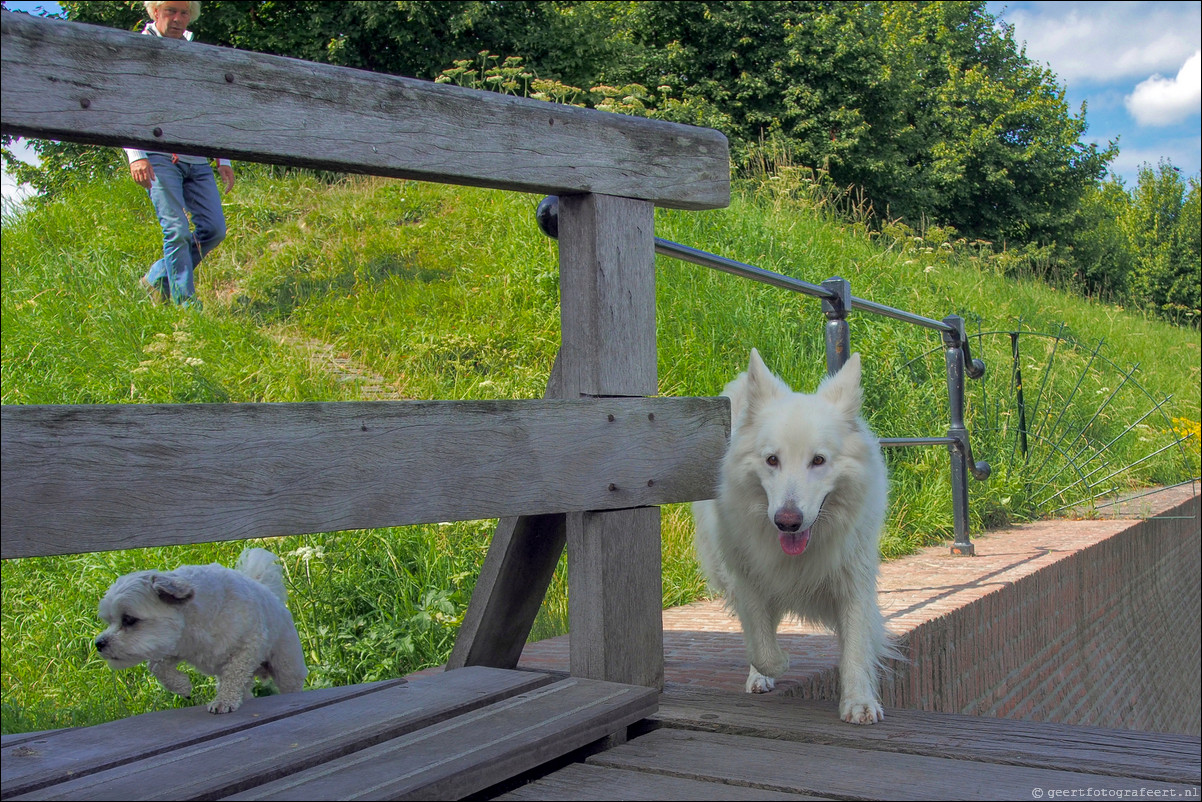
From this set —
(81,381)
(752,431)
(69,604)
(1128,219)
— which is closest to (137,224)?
(81,381)

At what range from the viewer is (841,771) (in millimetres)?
1741

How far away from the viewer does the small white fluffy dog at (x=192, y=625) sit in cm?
240

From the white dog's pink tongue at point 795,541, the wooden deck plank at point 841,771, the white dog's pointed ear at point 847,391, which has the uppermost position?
the white dog's pointed ear at point 847,391

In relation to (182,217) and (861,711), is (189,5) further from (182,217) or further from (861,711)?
(861,711)

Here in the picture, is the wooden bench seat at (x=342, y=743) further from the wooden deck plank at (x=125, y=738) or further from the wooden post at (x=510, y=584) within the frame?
the wooden post at (x=510, y=584)

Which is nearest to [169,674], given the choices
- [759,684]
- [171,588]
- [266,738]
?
[171,588]

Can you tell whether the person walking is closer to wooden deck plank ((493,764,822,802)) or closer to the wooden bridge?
the wooden bridge

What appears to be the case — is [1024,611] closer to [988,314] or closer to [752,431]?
[752,431]

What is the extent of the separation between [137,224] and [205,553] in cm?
520

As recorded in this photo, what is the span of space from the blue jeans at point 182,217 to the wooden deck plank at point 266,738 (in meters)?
4.55

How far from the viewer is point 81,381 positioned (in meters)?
5.41

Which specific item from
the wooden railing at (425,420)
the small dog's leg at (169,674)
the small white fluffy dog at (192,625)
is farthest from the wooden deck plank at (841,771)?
the small dog's leg at (169,674)

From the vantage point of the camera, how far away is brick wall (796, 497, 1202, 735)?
375 centimetres

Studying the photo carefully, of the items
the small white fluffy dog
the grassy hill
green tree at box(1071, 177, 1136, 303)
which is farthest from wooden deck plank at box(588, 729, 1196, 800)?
green tree at box(1071, 177, 1136, 303)
